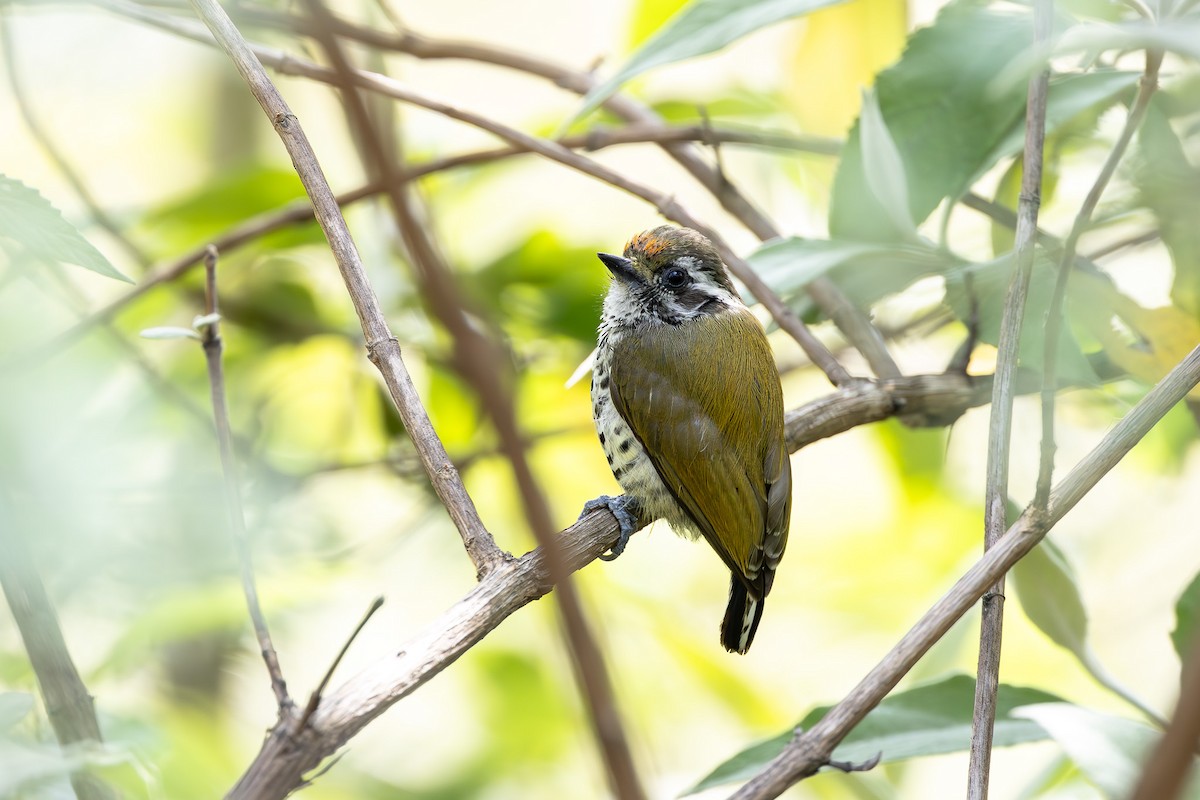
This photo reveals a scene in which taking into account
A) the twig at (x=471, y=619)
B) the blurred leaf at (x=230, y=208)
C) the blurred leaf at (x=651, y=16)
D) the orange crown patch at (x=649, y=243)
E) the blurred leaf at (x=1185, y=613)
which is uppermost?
the blurred leaf at (x=230, y=208)

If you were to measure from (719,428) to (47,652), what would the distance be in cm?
145

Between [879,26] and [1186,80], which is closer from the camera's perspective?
[1186,80]

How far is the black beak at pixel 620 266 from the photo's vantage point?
235 centimetres

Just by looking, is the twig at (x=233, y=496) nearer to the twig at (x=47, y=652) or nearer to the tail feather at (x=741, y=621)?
the twig at (x=47, y=652)

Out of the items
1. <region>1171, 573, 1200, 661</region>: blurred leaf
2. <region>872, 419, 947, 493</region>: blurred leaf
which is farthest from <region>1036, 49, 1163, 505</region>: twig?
<region>872, 419, 947, 493</region>: blurred leaf

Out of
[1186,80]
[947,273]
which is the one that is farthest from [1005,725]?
[1186,80]

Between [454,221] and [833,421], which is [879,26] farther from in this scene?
[454,221]

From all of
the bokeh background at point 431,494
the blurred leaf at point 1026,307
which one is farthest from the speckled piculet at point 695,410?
the blurred leaf at point 1026,307

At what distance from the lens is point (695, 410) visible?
7.39ft

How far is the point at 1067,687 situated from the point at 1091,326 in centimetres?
140

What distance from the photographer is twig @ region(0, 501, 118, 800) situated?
0.93 m

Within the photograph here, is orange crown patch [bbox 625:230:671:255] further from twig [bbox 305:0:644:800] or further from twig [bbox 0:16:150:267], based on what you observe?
twig [bbox 305:0:644:800]

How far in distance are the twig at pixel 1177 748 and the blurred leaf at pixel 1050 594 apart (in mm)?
1156

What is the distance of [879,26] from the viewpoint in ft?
7.09
